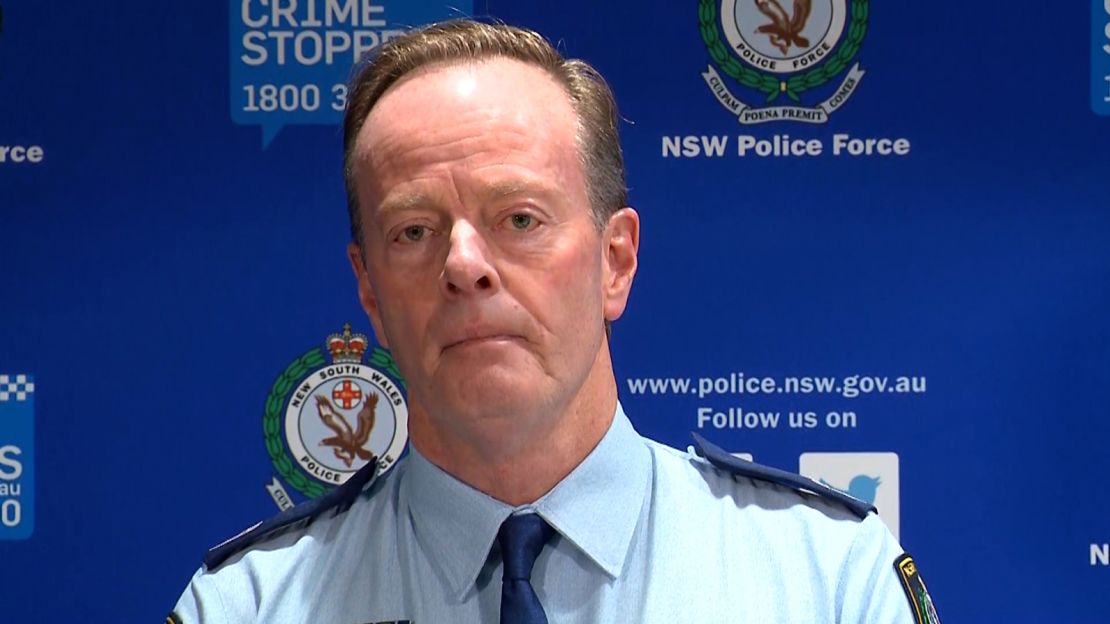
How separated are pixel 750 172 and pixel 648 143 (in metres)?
0.16

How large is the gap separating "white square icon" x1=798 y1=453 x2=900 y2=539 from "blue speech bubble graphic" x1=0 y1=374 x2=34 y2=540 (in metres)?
1.13

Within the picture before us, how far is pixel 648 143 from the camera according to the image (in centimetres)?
202

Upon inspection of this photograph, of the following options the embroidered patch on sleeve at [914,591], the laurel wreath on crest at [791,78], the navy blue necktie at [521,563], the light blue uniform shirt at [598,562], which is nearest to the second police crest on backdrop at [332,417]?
the laurel wreath on crest at [791,78]

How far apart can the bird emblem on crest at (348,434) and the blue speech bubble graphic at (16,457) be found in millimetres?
429

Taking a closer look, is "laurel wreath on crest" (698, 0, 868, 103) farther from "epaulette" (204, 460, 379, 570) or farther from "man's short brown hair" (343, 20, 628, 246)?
"epaulette" (204, 460, 379, 570)

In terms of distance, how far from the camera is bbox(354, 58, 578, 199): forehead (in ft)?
3.72

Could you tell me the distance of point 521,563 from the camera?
1151 millimetres

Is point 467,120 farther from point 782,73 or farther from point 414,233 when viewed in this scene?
point 782,73

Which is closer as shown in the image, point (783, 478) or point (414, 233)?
point (414, 233)

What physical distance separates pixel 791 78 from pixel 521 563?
1101 millimetres

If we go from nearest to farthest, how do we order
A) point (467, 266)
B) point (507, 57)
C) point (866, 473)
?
1. point (467, 266)
2. point (507, 57)
3. point (866, 473)

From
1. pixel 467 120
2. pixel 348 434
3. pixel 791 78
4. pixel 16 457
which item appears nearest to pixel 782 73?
pixel 791 78

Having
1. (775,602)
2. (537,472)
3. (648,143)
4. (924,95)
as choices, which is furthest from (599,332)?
(924,95)

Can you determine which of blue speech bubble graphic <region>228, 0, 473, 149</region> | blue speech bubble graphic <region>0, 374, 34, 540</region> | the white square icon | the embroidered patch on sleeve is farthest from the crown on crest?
→ the embroidered patch on sleeve
